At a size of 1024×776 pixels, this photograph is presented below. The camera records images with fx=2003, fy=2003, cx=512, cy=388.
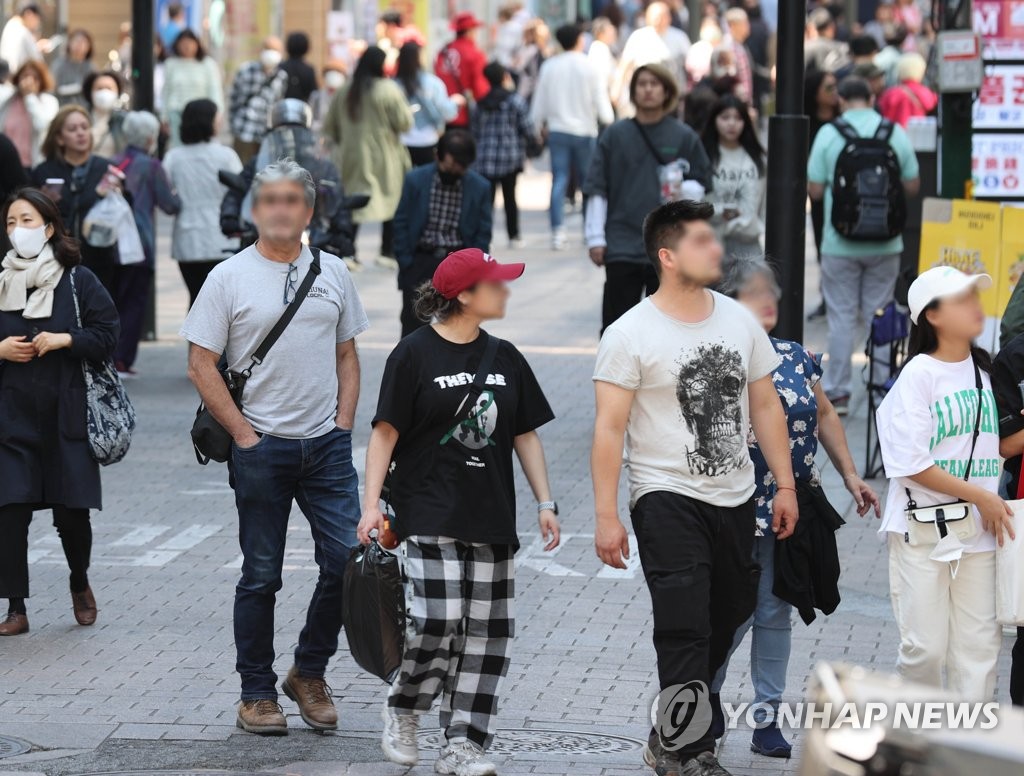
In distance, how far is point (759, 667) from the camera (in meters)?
6.34

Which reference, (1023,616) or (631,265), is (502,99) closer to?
(631,265)

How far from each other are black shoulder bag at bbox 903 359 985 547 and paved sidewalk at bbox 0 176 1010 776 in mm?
860

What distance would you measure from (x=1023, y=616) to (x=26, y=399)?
3.95 meters

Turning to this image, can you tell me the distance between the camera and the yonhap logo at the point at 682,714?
5.75 m

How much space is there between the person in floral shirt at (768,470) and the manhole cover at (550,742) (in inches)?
15.4

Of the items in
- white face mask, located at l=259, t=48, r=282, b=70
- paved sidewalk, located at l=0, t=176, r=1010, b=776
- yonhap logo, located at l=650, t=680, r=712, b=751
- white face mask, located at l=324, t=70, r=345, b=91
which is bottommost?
paved sidewalk, located at l=0, t=176, r=1010, b=776

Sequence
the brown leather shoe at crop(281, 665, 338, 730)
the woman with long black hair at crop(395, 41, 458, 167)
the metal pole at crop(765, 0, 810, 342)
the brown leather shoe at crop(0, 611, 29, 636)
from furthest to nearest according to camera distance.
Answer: the woman with long black hair at crop(395, 41, 458, 167)
the metal pole at crop(765, 0, 810, 342)
the brown leather shoe at crop(0, 611, 29, 636)
the brown leather shoe at crop(281, 665, 338, 730)

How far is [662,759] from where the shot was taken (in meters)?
5.81

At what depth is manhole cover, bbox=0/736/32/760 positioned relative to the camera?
623 cm

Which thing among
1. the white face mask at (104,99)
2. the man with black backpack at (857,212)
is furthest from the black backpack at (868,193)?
the white face mask at (104,99)

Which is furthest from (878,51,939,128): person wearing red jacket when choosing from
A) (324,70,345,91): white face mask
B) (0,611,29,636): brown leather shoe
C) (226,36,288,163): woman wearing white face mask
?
(0,611,29,636): brown leather shoe

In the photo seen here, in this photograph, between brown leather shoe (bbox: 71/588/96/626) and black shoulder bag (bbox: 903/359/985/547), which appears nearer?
black shoulder bag (bbox: 903/359/985/547)

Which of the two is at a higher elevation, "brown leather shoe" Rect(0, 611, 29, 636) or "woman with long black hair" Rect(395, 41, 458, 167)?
"woman with long black hair" Rect(395, 41, 458, 167)

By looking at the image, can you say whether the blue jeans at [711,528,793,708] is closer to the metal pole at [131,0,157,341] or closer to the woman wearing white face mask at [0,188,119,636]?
the woman wearing white face mask at [0,188,119,636]
